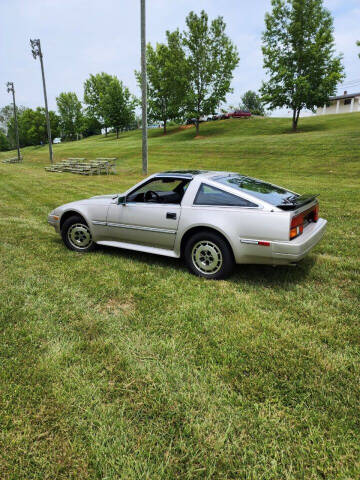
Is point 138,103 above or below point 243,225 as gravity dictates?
above

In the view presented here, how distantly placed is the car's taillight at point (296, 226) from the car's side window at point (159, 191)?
174 cm

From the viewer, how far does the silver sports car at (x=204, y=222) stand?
11.5ft

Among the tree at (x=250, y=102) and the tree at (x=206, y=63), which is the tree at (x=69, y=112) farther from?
the tree at (x=250, y=102)

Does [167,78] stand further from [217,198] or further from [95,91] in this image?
[217,198]

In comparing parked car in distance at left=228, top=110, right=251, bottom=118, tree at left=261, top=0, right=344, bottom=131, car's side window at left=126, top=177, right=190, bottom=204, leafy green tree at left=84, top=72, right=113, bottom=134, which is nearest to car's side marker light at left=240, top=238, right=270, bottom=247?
car's side window at left=126, top=177, right=190, bottom=204

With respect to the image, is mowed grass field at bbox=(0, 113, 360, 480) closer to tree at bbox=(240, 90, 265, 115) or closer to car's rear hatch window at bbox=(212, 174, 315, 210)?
car's rear hatch window at bbox=(212, 174, 315, 210)

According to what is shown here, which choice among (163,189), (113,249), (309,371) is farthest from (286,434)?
(113,249)

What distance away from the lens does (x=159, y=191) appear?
4.70 m

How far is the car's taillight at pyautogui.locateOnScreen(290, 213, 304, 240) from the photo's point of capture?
11.3ft

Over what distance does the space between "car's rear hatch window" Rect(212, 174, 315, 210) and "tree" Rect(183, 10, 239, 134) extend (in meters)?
33.4

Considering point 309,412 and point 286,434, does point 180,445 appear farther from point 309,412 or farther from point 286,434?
point 309,412

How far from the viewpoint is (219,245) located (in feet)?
12.5

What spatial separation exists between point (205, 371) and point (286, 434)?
0.71m

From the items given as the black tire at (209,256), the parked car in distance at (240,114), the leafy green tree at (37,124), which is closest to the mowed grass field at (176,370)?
the black tire at (209,256)
